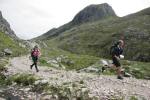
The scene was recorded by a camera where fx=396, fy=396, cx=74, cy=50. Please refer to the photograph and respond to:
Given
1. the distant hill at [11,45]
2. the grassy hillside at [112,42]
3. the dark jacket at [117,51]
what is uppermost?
the distant hill at [11,45]

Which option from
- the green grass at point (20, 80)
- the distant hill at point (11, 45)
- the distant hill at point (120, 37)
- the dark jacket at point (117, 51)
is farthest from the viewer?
the distant hill at point (120, 37)

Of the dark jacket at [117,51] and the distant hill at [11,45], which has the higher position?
the distant hill at [11,45]

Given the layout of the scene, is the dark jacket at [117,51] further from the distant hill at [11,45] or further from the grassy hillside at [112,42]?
the grassy hillside at [112,42]

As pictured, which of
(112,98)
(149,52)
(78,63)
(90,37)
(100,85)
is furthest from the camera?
(90,37)

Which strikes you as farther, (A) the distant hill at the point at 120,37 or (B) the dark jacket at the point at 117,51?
→ (A) the distant hill at the point at 120,37

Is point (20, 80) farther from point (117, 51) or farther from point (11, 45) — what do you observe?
point (11, 45)

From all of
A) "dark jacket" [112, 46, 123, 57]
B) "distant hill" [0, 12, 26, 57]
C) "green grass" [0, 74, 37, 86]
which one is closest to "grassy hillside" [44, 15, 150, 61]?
"distant hill" [0, 12, 26, 57]

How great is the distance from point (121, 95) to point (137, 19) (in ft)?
557

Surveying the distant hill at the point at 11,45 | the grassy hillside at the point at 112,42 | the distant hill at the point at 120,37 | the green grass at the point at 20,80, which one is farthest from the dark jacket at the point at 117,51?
the distant hill at the point at 120,37

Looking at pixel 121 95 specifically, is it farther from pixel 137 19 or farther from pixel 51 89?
pixel 137 19

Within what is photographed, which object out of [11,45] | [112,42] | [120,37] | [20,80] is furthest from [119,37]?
[20,80]

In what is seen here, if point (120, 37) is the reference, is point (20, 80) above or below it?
above

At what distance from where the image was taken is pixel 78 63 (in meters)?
84.8

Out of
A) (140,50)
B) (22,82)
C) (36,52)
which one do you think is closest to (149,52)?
(140,50)
